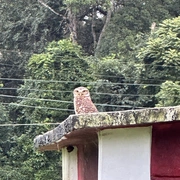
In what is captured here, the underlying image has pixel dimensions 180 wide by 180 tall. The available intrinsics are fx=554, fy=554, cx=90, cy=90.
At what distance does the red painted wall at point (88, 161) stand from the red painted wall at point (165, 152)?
623 millimetres

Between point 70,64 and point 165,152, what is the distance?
554 inches

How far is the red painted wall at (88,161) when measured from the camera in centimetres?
313

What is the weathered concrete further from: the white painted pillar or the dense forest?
the dense forest

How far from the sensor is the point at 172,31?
50.3ft

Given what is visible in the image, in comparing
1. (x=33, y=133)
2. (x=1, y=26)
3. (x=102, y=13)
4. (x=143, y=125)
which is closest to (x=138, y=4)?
(x=102, y=13)

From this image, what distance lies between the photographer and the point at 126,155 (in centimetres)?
245

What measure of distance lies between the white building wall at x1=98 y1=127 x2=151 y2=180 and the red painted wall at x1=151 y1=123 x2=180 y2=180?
0.03 m

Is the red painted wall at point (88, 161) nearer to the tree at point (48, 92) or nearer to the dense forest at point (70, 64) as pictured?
the dense forest at point (70, 64)

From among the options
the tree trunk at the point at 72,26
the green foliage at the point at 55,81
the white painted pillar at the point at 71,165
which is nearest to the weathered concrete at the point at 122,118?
the white painted pillar at the point at 71,165

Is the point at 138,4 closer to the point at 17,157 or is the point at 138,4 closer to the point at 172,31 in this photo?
the point at 172,31

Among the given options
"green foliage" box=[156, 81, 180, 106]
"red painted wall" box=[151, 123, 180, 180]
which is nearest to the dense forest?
"green foliage" box=[156, 81, 180, 106]

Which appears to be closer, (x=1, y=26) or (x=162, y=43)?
(x=162, y=43)

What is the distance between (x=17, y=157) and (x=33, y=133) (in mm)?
809

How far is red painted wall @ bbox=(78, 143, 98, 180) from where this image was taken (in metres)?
3.13
